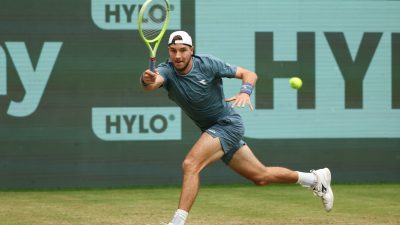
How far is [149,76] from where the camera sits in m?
6.17

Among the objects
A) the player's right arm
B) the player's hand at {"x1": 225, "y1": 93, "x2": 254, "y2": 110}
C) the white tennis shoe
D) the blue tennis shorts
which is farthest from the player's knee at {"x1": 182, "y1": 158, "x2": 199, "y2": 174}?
the white tennis shoe

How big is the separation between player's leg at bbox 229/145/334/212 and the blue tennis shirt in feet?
1.23

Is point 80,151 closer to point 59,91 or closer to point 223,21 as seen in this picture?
point 59,91

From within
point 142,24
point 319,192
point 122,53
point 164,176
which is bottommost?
point 164,176

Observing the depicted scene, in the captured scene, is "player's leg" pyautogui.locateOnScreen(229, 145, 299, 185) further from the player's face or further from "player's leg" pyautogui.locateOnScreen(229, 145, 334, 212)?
the player's face

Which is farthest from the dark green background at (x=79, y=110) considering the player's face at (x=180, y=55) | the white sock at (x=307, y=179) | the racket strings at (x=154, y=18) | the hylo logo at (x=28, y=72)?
the player's face at (x=180, y=55)

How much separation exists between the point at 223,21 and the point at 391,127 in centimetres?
285

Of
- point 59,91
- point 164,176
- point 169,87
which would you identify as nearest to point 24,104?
point 59,91

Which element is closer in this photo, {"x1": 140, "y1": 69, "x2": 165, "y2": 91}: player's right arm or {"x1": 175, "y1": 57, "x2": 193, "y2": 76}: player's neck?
{"x1": 140, "y1": 69, "x2": 165, "y2": 91}: player's right arm

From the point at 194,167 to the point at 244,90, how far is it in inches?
28.0

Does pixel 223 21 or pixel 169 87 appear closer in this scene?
pixel 169 87

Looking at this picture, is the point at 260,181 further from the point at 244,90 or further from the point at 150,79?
the point at 150,79

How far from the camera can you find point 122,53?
37.0ft

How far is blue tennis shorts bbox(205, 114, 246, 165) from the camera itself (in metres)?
6.70
